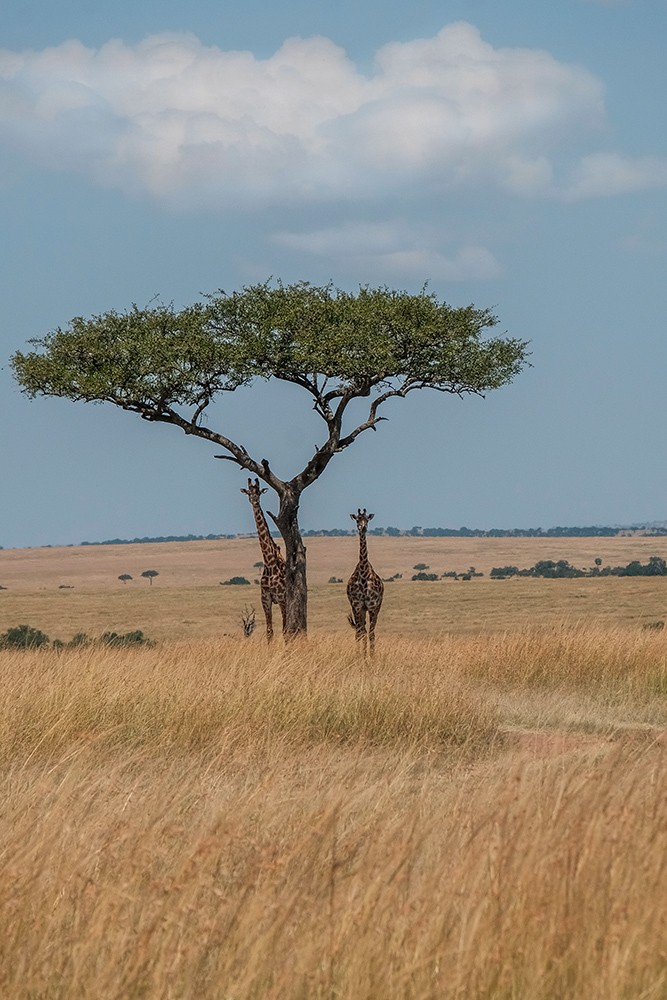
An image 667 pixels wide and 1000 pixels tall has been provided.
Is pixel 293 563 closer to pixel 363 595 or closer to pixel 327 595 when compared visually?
pixel 363 595

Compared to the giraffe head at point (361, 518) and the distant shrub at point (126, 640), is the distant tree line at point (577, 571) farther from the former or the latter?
the giraffe head at point (361, 518)

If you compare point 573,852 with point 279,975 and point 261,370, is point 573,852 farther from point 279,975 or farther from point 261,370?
point 261,370

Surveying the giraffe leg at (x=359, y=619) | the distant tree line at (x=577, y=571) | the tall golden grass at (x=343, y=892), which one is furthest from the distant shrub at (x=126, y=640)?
the distant tree line at (x=577, y=571)

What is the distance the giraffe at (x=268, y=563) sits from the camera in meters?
22.3

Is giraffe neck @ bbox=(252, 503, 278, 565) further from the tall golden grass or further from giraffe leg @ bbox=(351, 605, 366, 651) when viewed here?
the tall golden grass

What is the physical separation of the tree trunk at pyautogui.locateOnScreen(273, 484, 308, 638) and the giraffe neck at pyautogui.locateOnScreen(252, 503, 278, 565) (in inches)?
14.0

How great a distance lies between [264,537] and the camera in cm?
2295

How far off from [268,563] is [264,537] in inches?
29.3

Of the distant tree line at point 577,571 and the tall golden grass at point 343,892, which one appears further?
the distant tree line at point 577,571

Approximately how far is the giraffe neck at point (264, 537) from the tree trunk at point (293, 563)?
0.35 metres

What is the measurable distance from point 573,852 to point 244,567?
11072cm

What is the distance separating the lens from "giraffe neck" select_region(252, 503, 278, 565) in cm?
2259

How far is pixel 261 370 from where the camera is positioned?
24.8 meters

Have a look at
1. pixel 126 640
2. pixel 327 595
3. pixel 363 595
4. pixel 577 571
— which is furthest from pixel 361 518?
pixel 577 571
